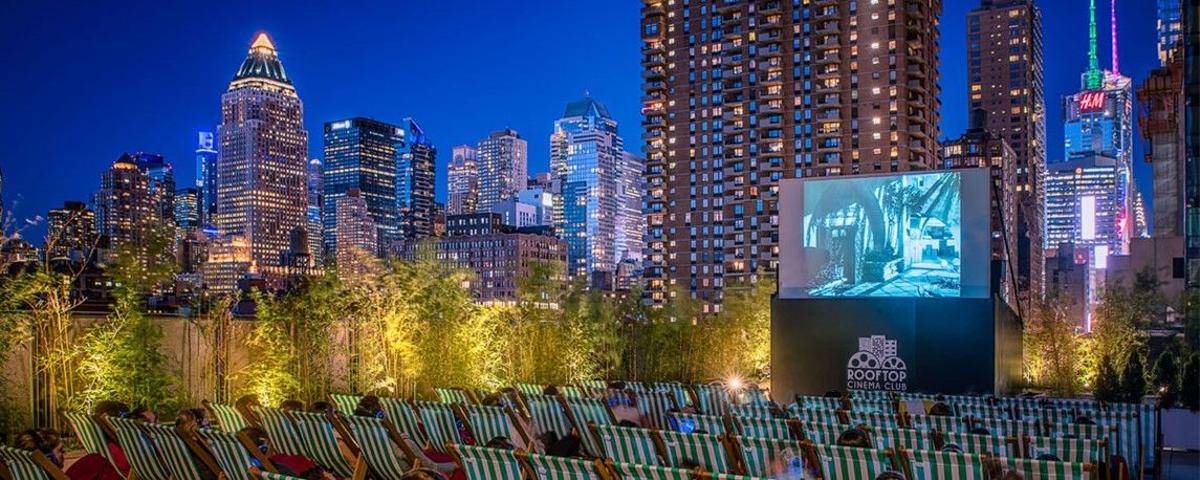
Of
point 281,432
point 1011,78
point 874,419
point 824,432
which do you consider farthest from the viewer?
point 1011,78

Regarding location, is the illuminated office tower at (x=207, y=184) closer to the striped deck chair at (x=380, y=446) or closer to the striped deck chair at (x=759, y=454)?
the striped deck chair at (x=380, y=446)

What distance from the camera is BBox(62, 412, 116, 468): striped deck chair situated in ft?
22.5

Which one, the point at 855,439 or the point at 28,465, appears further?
the point at 855,439

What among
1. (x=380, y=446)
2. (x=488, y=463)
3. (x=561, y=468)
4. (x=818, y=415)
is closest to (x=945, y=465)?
Result: (x=561, y=468)

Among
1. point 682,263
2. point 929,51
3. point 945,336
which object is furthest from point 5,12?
point 929,51

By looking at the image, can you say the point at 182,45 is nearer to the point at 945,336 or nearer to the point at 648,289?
the point at 648,289

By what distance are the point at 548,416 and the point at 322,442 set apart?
2.18 m

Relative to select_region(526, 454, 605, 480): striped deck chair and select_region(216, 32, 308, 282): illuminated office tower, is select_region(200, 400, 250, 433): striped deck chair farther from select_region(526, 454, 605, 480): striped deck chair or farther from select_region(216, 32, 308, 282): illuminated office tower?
select_region(216, 32, 308, 282): illuminated office tower

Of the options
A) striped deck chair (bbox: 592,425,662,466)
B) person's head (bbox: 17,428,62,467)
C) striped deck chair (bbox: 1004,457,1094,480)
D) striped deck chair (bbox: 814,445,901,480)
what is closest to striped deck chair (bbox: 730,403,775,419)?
striped deck chair (bbox: 592,425,662,466)

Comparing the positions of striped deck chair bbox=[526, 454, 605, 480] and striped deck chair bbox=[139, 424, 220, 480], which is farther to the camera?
striped deck chair bbox=[139, 424, 220, 480]

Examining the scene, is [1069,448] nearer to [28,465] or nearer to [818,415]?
[818,415]

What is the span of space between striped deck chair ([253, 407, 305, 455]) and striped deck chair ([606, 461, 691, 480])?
3429 mm

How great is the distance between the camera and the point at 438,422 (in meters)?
7.92

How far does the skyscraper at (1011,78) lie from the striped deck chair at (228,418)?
129 m
